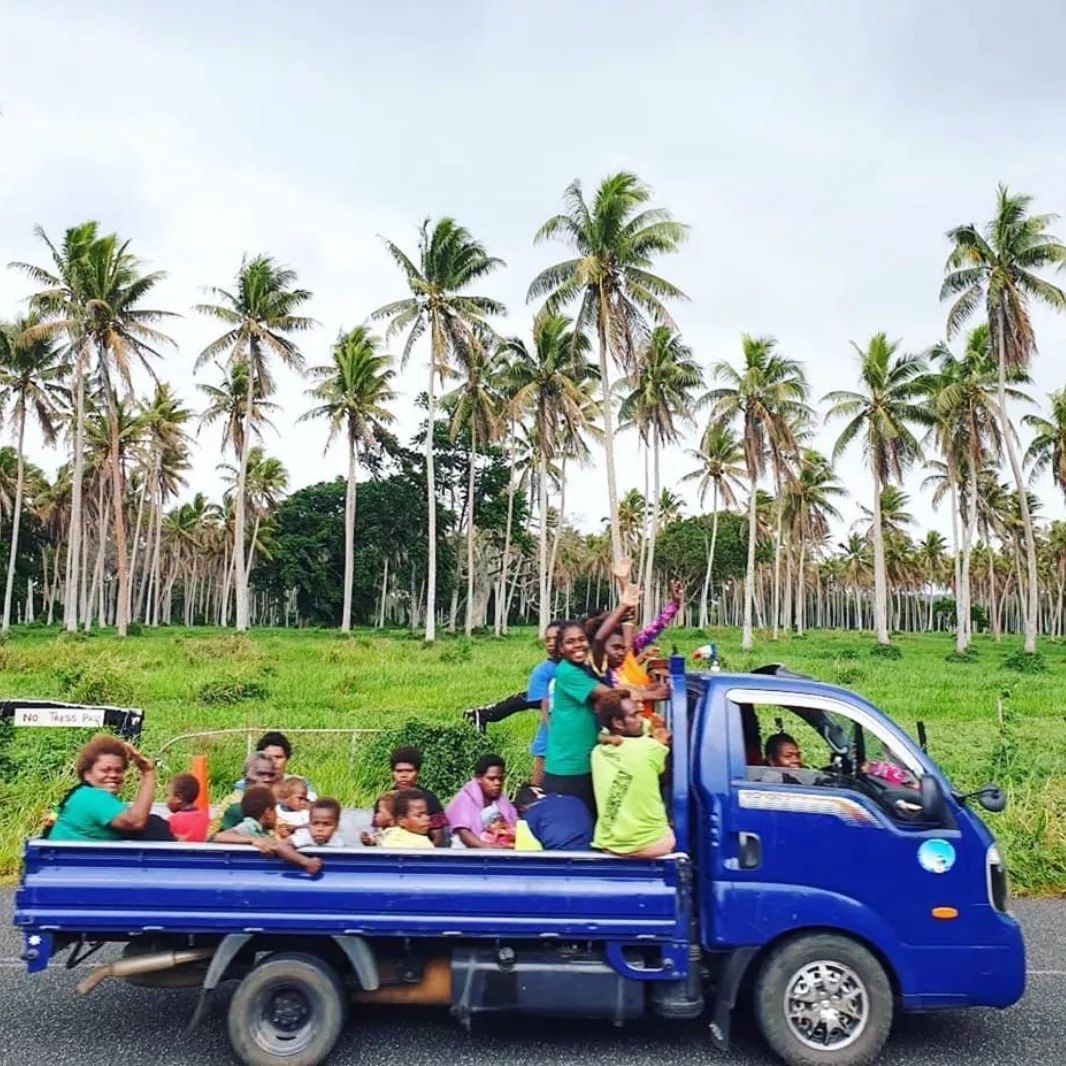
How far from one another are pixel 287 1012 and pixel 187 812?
1.26m

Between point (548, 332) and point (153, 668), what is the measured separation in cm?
2093

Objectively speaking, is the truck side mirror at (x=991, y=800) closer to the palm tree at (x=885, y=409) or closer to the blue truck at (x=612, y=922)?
the blue truck at (x=612, y=922)

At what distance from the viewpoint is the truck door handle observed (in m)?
4.64

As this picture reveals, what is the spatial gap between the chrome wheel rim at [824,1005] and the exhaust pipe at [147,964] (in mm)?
2694

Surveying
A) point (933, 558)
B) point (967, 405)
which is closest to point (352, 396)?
point (967, 405)

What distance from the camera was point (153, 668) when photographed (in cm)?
2300

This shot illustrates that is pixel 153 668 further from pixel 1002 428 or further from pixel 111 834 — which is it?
pixel 1002 428

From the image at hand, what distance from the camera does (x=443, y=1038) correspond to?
502cm

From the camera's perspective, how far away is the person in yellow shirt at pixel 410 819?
511 cm

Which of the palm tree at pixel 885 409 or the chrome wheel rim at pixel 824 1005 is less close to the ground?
the palm tree at pixel 885 409

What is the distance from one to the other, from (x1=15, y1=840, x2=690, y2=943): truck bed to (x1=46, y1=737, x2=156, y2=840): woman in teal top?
30cm

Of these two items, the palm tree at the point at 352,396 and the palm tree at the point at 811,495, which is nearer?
the palm tree at the point at 352,396

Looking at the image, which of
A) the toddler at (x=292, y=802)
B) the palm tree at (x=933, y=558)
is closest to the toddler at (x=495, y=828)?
the toddler at (x=292, y=802)

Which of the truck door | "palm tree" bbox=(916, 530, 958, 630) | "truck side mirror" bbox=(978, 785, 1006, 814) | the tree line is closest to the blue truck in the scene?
the truck door
